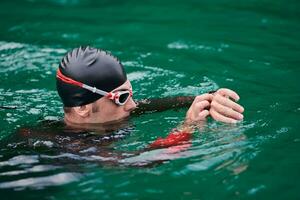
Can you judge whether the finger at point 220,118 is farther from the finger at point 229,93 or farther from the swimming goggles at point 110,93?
the swimming goggles at point 110,93

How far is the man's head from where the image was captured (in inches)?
251

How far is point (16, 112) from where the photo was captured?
7.81 m

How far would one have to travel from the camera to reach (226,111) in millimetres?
5691

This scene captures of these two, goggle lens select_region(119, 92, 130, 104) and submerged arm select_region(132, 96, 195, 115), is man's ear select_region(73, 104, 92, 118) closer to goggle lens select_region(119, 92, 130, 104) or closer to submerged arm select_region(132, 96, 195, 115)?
goggle lens select_region(119, 92, 130, 104)

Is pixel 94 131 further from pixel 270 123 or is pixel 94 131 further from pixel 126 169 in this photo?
pixel 270 123

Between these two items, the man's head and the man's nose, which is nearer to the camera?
the man's head

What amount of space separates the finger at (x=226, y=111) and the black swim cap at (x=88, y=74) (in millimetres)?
1302

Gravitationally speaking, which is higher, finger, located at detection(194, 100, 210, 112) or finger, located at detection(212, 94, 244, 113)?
finger, located at detection(212, 94, 244, 113)

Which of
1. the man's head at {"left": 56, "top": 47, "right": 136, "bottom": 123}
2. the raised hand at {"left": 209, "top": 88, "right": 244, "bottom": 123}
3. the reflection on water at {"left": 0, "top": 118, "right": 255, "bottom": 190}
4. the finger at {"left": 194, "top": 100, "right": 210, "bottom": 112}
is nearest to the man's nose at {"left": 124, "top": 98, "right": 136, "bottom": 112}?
the man's head at {"left": 56, "top": 47, "right": 136, "bottom": 123}

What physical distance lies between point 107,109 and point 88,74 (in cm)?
48

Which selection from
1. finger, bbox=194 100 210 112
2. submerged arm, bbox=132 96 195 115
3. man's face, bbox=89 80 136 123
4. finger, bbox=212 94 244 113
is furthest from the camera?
submerged arm, bbox=132 96 195 115

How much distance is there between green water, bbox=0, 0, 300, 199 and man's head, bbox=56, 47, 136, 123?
466mm

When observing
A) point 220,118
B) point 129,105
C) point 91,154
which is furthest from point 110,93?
point 220,118

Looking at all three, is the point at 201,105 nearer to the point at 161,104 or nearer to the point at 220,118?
the point at 220,118
